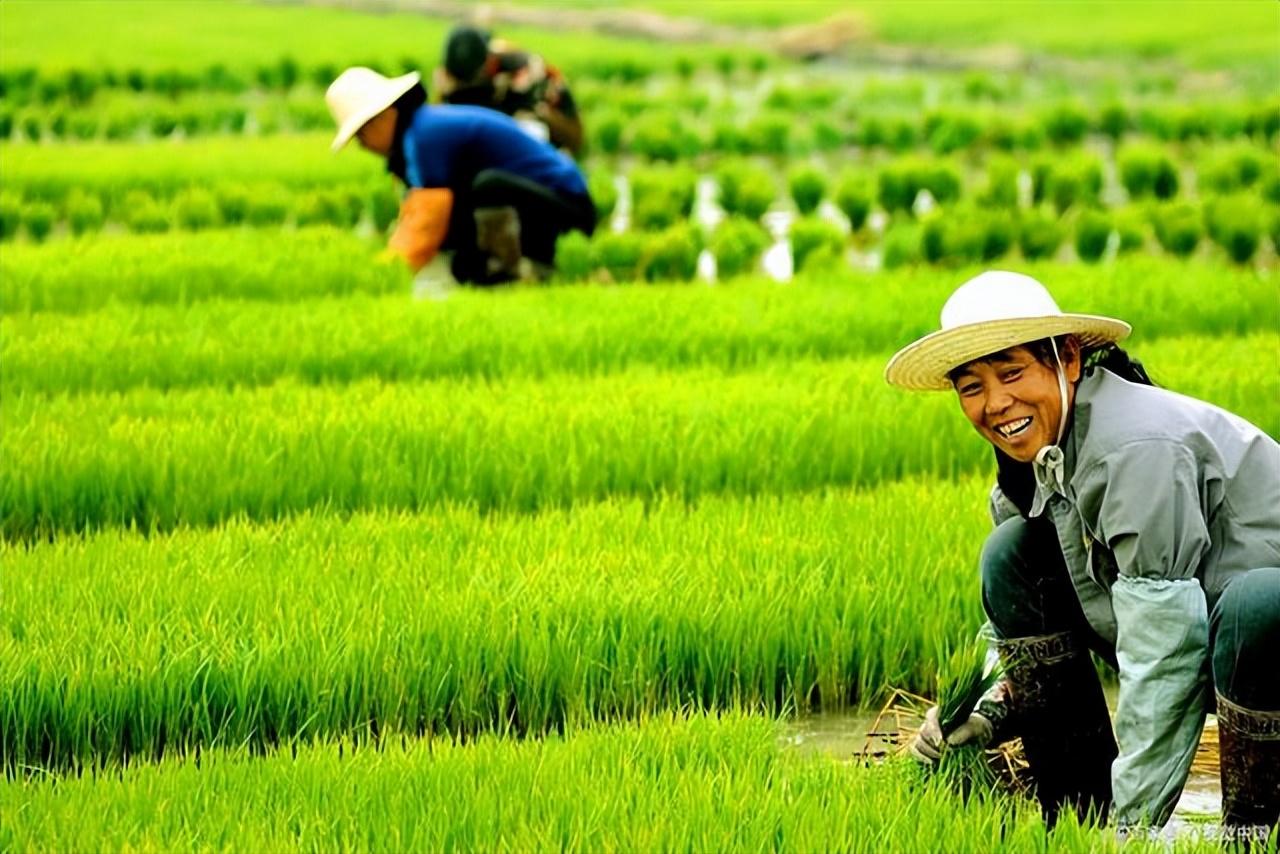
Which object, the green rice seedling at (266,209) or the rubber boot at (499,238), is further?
the green rice seedling at (266,209)

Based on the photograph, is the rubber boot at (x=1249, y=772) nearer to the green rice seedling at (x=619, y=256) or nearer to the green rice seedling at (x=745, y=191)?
the green rice seedling at (x=619, y=256)

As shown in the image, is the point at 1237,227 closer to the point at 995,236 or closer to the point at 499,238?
the point at 995,236

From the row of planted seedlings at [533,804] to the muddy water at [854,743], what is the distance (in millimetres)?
278

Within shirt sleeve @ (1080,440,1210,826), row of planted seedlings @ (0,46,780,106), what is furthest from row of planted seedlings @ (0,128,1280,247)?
shirt sleeve @ (1080,440,1210,826)

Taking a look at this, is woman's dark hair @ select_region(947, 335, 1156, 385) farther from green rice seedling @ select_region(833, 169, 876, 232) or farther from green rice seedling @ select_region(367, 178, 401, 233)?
green rice seedling @ select_region(833, 169, 876, 232)

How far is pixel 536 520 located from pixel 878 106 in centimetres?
1002

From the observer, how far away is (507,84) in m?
8.02

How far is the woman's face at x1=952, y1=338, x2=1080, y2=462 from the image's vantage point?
2418 mm

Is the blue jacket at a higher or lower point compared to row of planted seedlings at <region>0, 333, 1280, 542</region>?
higher

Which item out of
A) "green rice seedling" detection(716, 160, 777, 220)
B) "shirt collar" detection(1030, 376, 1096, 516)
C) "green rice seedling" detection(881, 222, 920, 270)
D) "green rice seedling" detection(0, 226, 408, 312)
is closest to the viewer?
"shirt collar" detection(1030, 376, 1096, 516)

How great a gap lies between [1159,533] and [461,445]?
2.28 metres

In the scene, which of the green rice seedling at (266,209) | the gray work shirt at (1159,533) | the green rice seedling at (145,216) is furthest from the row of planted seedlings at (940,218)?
the gray work shirt at (1159,533)

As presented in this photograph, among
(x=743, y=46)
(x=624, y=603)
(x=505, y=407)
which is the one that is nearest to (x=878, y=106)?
(x=743, y=46)

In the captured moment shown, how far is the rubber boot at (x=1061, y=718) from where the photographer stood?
2.59 m
